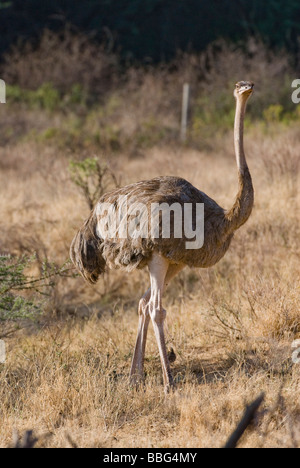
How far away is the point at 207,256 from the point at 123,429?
117 centimetres

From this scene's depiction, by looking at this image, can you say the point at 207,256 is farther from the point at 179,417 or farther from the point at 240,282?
the point at 240,282

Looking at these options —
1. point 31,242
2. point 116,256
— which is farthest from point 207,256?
point 31,242

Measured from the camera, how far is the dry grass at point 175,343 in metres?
3.90

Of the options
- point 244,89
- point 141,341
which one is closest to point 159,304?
point 141,341

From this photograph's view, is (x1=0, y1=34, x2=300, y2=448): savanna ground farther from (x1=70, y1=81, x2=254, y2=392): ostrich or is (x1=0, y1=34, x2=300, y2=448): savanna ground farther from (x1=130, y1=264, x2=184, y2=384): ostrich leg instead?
(x1=70, y1=81, x2=254, y2=392): ostrich

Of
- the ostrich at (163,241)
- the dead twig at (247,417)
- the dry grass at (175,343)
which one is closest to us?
the dead twig at (247,417)

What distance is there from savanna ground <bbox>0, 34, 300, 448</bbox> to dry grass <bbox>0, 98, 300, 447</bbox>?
0.01 meters

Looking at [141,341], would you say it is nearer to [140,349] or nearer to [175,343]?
[140,349]

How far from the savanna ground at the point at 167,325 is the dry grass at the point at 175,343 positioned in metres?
0.01

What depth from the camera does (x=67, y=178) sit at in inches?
348

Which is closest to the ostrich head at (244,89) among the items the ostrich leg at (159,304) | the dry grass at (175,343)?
the ostrich leg at (159,304)

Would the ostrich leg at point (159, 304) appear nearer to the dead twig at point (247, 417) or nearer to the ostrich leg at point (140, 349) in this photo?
the ostrich leg at point (140, 349)

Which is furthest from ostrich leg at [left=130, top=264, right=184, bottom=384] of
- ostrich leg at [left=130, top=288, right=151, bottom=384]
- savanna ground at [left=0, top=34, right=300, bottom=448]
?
savanna ground at [left=0, top=34, right=300, bottom=448]
